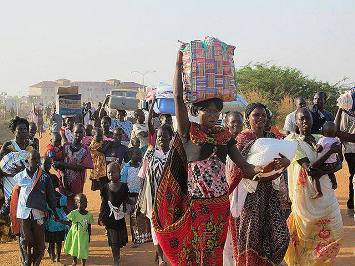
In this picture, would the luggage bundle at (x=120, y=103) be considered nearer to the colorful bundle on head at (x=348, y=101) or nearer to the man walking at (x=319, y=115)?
the man walking at (x=319, y=115)

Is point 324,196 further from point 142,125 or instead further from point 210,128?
point 142,125

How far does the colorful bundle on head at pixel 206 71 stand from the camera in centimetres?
373

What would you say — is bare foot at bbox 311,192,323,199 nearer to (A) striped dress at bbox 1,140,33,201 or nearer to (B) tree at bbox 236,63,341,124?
(A) striped dress at bbox 1,140,33,201

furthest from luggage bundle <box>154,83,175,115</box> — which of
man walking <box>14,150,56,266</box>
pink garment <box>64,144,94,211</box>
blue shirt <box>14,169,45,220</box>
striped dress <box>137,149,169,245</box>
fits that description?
blue shirt <box>14,169,45,220</box>

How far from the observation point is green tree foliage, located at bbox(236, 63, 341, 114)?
104 ft

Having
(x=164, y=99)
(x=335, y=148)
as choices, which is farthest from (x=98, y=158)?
(x=335, y=148)

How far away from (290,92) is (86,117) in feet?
50.4

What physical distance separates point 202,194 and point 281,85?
29.5 m

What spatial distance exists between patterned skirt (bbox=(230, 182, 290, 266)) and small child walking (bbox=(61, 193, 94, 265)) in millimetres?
2779

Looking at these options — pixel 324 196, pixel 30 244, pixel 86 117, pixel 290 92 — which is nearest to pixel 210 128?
pixel 324 196

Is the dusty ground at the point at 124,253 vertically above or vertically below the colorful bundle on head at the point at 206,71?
below

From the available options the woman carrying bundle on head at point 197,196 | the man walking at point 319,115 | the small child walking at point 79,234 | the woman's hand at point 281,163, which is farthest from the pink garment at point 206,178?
the man walking at point 319,115

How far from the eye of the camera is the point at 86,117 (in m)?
20.8

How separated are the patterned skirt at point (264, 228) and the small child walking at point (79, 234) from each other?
2.78 metres
